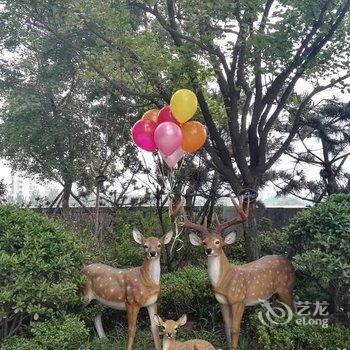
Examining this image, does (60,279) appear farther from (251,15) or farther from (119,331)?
(251,15)

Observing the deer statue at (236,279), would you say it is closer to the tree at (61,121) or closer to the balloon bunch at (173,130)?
the balloon bunch at (173,130)

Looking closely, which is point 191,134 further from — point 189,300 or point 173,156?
point 189,300

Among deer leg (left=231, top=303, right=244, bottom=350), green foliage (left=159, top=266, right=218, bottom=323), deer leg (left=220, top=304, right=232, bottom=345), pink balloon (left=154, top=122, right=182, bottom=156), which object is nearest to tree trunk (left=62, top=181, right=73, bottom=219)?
green foliage (left=159, top=266, right=218, bottom=323)

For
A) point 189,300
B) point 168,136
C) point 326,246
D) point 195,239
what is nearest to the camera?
point 326,246

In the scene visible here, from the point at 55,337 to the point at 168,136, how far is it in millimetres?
1647

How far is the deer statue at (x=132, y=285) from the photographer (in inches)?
129

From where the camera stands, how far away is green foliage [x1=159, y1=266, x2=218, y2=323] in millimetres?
3961

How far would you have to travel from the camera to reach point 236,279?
10.8ft

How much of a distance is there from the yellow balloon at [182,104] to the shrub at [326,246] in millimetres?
1211

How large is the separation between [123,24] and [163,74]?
0.63 meters

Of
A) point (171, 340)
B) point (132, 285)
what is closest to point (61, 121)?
point (132, 285)

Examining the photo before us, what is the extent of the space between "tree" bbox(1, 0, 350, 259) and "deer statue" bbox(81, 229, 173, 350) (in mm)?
1356

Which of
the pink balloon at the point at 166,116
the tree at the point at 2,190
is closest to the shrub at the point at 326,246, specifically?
the pink balloon at the point at 166,116

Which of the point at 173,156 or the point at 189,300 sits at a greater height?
the point at 173,156
